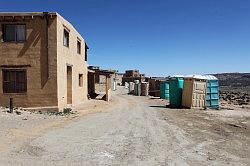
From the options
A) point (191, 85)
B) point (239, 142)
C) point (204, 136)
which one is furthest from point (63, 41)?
point (239, 142)

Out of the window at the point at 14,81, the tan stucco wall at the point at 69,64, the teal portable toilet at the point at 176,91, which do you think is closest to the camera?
the window at the point at 14,81

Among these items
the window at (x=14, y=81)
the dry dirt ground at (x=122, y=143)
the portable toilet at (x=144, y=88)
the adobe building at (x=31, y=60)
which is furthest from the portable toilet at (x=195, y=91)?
the portable toilet at (x=144, y=88)

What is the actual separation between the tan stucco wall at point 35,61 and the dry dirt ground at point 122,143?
11.8ft

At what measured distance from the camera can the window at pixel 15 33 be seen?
1850cm

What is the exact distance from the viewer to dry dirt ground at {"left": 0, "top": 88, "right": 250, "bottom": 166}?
796 cm

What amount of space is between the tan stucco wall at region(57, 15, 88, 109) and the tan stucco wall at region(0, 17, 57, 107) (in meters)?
0.40

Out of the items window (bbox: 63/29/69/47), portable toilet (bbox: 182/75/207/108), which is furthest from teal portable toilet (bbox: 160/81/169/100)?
window (bbox: 63/29/69/47)

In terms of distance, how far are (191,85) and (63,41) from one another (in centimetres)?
879

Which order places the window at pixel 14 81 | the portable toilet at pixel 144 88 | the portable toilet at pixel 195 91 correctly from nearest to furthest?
1. the window at pixel 14 81
2. the portable toilet at pixel 195 91
3. the portable toilet at pixel 144 88

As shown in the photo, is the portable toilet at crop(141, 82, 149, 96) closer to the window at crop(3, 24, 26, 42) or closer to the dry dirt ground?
the window at crop(3, 24, 26, 42)

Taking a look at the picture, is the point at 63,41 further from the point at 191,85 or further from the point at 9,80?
the point at 191,85

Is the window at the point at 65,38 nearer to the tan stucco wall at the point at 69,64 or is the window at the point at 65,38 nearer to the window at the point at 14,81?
the tan stucco wall at the point at 69,64

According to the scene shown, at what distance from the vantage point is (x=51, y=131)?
1201 centimetres

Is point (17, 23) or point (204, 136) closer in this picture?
point (204, 136)
